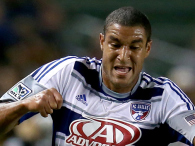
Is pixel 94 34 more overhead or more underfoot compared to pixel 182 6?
more underfoot

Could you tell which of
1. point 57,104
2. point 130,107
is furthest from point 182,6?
point 57,104

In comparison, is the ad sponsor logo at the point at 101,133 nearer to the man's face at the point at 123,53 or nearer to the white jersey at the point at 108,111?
the white jersey at the point at 108,111

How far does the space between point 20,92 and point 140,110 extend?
75 cm

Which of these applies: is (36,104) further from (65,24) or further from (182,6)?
(182,6)

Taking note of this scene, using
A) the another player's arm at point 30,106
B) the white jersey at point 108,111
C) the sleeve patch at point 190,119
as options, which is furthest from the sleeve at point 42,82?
the sleeve patch at point 190,119

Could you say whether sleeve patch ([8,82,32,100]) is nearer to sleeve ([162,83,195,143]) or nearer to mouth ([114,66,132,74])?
mouth ([114,66,132,74])

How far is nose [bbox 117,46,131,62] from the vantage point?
260 cm

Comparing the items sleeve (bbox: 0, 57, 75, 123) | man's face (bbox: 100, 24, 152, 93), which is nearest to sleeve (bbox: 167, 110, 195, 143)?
man's face (bbox: 100, 24, 152, 93)

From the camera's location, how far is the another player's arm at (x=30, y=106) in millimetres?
2287

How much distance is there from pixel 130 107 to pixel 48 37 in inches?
120

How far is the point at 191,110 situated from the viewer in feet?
8.63

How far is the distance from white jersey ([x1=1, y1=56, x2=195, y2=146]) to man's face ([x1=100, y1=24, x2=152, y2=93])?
0.47 ft

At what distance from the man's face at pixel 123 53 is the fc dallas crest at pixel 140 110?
0.14 metres

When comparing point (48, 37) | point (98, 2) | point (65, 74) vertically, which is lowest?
point (65, 74)
